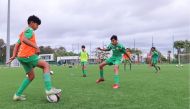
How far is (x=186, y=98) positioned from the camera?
8.32m

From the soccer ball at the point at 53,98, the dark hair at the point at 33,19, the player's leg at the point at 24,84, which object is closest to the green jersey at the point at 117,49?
the player's leg at the point at 24,84

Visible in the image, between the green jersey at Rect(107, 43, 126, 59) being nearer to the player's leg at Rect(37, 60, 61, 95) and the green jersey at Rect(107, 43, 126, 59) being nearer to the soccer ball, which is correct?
the player's leg at Rect(37, 60, 61, 95)

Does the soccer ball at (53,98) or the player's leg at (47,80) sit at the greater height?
the player's leg at (47,80)

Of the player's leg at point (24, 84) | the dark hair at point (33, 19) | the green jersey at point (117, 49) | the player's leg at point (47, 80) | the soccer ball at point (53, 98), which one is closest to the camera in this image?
the soccer ball at point (53, 98)

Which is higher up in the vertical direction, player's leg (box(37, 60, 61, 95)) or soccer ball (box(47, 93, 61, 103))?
player's leg (box(37, 60, 61, 95))

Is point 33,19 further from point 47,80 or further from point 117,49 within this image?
point 117,49

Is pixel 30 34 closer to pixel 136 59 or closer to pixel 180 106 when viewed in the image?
pixel 180 106

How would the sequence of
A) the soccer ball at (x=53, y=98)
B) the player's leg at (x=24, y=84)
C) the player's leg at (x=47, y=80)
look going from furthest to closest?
the player's leg at (x=24, y=84) < the player's leg at (x=47, y=80) < the soccer ball at (x=53, y=98)

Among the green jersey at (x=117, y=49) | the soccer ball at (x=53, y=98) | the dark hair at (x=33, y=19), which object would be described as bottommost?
the soccer ball at (x=53, y=98)

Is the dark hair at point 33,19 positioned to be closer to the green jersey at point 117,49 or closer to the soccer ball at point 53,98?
the soccer ball at point 53,98

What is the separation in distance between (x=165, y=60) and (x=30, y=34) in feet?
271

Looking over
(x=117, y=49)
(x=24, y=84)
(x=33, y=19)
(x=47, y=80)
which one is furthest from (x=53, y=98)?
(x=117, y=49)

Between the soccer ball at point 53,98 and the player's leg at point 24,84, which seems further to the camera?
the player's leg at point 24,84

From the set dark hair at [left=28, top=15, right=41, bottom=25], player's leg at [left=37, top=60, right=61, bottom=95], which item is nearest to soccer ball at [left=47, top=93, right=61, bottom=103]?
player's leg at [left=37, top=60, right=61, bottom=95]
